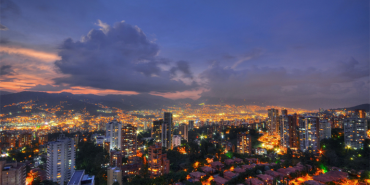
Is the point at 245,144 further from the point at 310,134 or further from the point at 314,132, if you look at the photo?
the point at 314,132

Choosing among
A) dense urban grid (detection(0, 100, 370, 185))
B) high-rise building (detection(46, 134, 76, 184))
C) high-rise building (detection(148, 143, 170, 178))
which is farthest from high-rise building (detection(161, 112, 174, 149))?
high-rise building (detection(46, 134, 76, 184))

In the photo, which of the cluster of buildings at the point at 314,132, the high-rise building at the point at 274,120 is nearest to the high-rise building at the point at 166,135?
the cluster of buildings at the point at 314,132

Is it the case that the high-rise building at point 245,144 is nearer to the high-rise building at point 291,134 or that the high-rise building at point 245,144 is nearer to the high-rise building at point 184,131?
the high-rise building at point 291,134

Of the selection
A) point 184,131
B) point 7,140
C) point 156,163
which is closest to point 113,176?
point 156,163

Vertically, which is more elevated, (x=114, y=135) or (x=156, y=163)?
(x=114, y=135)

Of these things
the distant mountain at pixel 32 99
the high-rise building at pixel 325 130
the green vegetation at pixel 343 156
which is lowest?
the green vegetation at pixel 343 156

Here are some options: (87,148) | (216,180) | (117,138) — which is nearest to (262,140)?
(216,180)

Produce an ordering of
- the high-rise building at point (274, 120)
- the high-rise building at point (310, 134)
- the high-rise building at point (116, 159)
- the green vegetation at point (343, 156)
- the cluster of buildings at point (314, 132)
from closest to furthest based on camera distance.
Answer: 1. the green vegetation at point (343, 156)
2. the high-rise building at point (116, 159)
3. the cluster of buildings at point (314, 132)
4. the high-rise building at point (310, 134)
5. the high-rise building at point (274, 120)

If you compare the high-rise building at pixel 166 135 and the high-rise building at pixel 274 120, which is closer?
the high-rise building at pixel 166 135
